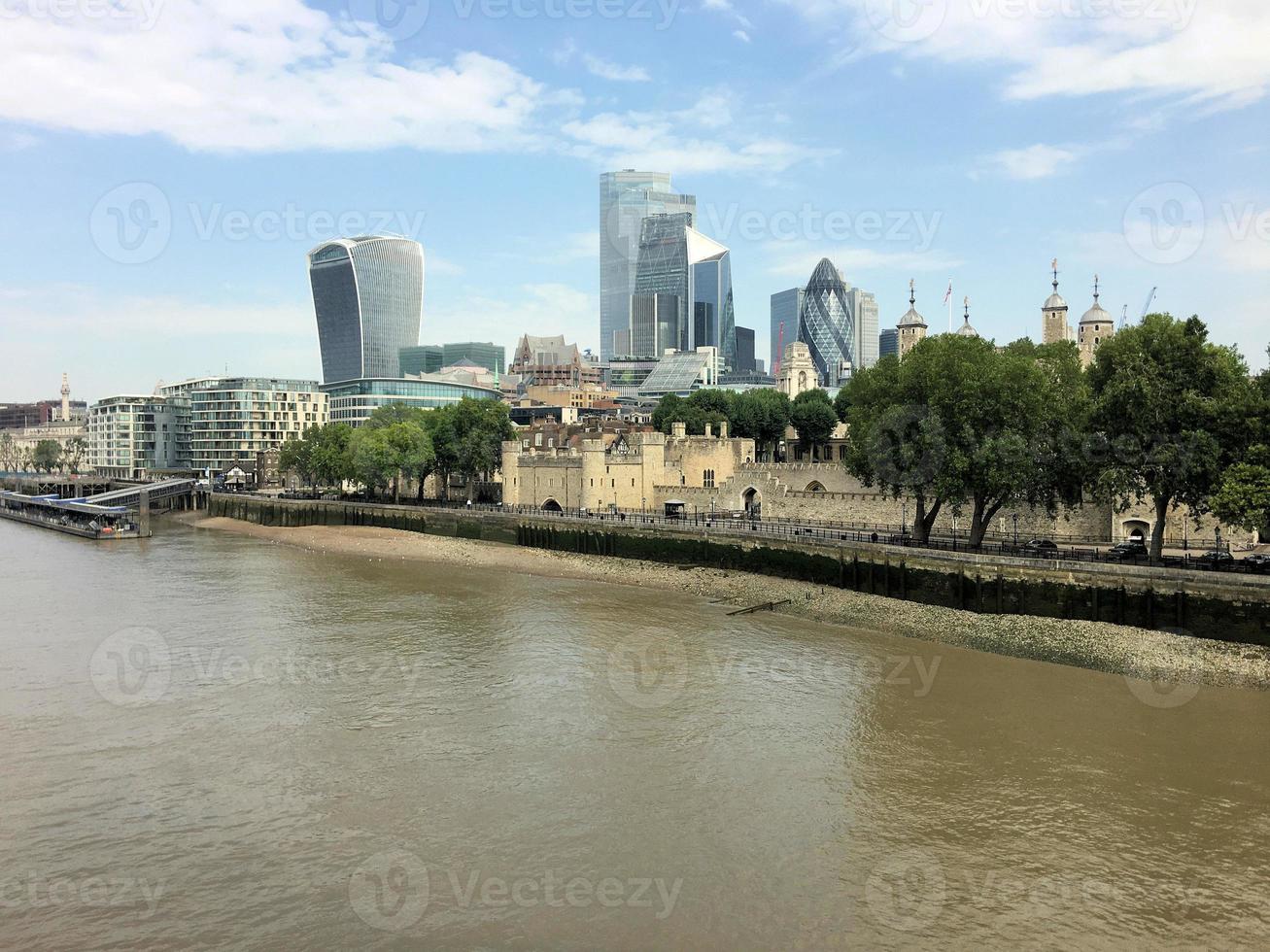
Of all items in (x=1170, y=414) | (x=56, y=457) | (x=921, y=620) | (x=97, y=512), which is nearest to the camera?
(x=1170, y=414)

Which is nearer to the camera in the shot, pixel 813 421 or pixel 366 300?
pixel 813 421

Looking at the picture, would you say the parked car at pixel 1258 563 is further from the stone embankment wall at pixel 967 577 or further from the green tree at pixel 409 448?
the green tree at pixel 409 448

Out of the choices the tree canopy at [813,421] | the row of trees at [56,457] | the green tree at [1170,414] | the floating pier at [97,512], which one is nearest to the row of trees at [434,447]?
the floating pier at [97,512]

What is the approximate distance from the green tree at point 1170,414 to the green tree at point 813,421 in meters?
62.1

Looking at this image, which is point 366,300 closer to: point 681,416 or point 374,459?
point 681,416

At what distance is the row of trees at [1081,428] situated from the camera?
1210 inches

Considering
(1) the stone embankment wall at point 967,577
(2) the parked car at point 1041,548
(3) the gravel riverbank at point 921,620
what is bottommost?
(3) the gravel riverbank at point 921,620

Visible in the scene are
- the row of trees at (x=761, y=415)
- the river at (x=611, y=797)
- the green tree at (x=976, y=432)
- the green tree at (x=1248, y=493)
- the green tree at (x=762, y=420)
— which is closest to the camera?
the river at (x=611, y=797)

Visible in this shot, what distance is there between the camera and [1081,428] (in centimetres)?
3609

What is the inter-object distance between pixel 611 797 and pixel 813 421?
81.4 metres

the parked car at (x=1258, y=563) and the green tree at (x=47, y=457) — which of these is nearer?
the parked car at (x=1258, y=563)

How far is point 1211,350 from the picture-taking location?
3231 cm

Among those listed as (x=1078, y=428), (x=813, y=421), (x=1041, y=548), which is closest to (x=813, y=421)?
(x=813, y=421)

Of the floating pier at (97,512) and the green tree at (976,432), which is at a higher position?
the green tree at (976,432)
